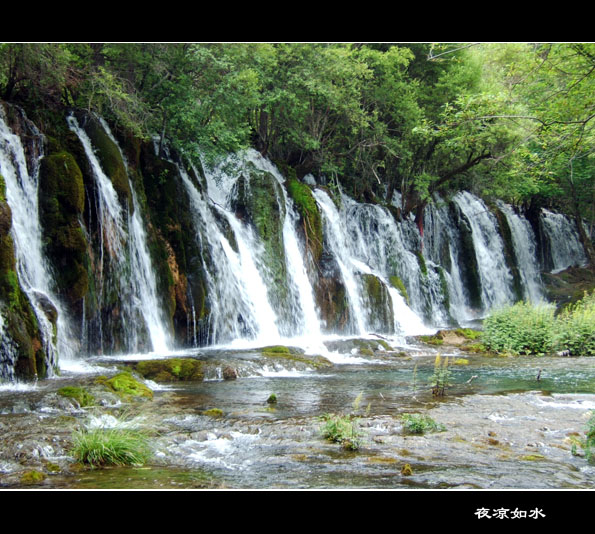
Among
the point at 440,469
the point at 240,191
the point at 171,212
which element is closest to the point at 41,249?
the point at 171,212

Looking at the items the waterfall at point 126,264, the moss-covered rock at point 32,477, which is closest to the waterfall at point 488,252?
the waterfall at point 126,264

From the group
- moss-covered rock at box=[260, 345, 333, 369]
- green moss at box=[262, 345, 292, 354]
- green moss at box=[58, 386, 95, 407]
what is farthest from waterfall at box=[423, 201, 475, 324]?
green moss at box=[58, 386, 95, 407]

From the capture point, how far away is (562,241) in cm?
4191

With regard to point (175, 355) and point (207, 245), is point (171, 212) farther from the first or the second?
point (175, 355)

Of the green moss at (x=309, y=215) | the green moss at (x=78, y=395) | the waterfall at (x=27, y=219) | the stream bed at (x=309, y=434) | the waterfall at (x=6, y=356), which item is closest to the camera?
the stream bed at (x=309, y=434)

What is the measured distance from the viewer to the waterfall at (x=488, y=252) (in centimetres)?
3431

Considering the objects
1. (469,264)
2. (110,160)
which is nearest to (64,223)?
(110,160)

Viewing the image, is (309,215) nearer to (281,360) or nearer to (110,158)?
(110,158)

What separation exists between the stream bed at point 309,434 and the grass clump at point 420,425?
19 centimetres

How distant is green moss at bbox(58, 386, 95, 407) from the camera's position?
9.42 metres

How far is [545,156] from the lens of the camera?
8.97 metres

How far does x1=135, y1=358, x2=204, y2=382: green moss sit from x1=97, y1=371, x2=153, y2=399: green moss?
143 centimetres

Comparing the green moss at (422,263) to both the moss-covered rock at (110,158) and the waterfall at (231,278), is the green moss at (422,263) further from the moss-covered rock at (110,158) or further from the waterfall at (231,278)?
the moss-covered rock at (110,158)

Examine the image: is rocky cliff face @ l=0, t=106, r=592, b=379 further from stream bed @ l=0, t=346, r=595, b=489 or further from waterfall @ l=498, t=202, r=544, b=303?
waterfall @ l=498, t=202, r=544, b=303
